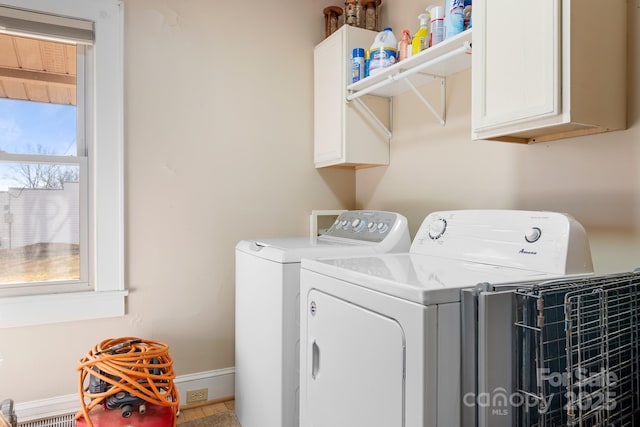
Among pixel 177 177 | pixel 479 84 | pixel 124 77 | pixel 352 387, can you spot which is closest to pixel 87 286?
pixel 177 177

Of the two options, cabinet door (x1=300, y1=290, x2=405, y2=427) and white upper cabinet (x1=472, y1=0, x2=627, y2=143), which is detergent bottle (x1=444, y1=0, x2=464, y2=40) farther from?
cabinet door (x1=300, y1=290, x2=405, y2=427)

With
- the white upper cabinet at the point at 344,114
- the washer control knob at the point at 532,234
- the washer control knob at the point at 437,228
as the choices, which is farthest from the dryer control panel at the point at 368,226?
the washer control knob at the point at 532,234

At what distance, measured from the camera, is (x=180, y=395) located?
229 centimetres

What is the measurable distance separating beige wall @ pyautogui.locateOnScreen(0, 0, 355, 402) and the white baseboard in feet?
0.12

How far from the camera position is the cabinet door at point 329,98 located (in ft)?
7.73

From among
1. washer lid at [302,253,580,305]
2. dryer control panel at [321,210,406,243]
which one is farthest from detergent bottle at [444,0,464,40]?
washer lid at [302,253,580,305]

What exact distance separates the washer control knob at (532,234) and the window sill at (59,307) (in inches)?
75.2

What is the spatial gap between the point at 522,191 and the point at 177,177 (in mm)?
1749

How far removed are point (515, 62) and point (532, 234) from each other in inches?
21.9

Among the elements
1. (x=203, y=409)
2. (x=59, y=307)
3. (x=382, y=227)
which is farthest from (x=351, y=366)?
(x=59, y=307)

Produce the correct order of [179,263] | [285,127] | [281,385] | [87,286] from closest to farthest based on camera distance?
[281,385], [87,286], [179,263], [285,127]

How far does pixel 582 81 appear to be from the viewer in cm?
123

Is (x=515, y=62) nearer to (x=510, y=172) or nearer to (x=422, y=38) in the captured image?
(x=510, y=172)

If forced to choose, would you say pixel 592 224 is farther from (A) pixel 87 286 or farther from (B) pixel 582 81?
(A) pixel 87 286
